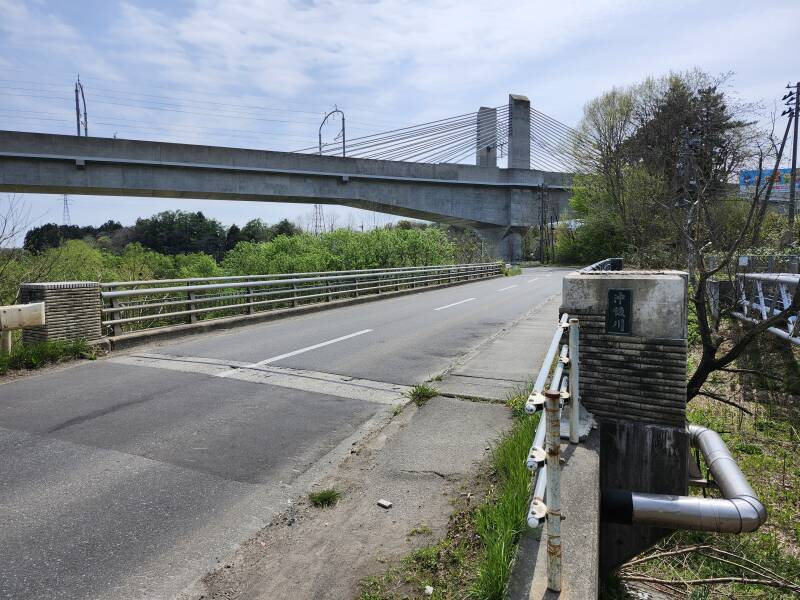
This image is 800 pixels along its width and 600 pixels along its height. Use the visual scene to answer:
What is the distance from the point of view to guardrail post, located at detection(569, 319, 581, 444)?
4016 mm

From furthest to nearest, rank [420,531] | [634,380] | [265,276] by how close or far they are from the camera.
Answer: [265,276]
[634,380]
[420,531]

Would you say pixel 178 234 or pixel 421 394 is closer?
pixel 421 394

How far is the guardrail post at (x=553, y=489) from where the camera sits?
2.37m

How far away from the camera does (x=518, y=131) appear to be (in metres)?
48.6

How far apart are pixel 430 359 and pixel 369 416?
3.17m

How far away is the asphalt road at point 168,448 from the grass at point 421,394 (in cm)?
31

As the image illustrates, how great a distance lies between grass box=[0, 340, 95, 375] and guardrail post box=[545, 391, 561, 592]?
27.3ft

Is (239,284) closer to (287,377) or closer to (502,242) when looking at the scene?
(287,377)

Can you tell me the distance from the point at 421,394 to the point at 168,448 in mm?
2887

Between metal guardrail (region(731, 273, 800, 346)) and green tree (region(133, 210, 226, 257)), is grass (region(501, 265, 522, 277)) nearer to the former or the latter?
metal guardrail (region(731, 273, 800, 346))

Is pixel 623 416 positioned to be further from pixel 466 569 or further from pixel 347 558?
pixel 347 558

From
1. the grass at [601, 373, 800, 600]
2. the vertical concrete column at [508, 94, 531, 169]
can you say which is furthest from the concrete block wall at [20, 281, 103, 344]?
the vertical concrete column at [508, 94, 531, 169]

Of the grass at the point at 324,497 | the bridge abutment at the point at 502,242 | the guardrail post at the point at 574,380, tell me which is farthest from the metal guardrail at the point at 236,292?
the bridge abutment at the point at 502,242

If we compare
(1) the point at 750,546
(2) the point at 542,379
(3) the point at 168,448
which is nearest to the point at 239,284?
(3) the point at 168,448
